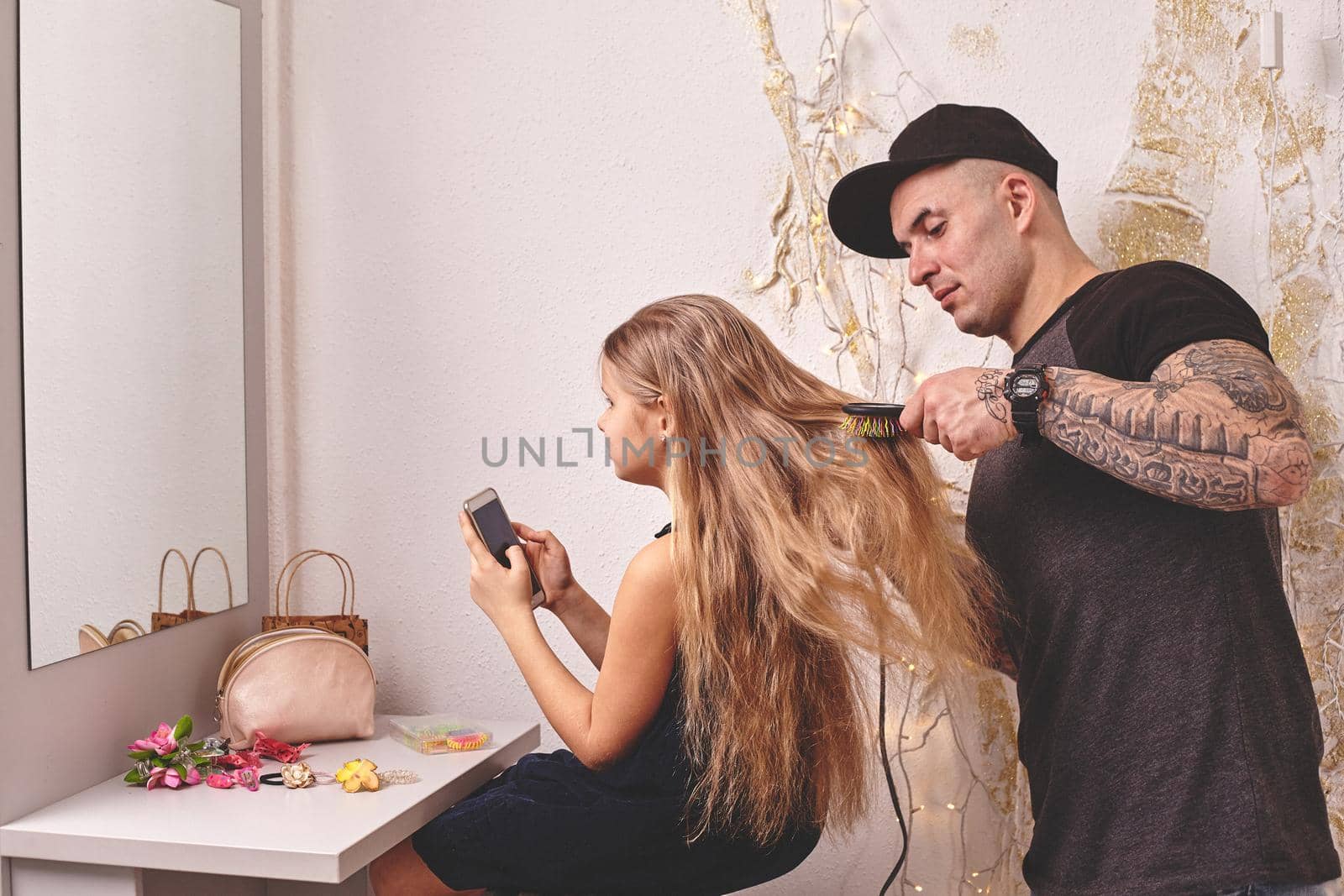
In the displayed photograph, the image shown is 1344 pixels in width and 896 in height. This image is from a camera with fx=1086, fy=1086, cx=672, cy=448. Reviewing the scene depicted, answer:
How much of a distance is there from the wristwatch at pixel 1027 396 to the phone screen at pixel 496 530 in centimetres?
67

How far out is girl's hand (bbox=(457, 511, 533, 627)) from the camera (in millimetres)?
1392

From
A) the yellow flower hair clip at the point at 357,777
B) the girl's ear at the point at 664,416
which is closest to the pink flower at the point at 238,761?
the yellow flower hair clip at the point at 357,777

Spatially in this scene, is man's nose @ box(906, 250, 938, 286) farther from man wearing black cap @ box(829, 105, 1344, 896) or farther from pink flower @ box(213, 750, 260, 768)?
pink flower @ box(213, 750, 260, 768)

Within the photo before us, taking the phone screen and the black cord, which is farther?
the black cord

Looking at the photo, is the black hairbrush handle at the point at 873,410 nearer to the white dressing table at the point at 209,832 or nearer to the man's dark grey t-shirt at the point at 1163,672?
the man's dark grey t-shirt at the point at 1163,672

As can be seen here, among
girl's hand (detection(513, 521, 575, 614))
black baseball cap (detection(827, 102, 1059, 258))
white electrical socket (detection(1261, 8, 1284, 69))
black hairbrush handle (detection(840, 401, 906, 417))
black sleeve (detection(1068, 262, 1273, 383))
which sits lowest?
girl's hand (detection(513, 521, 575, 614))

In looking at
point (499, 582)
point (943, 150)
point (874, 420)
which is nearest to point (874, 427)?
point (874, 420)

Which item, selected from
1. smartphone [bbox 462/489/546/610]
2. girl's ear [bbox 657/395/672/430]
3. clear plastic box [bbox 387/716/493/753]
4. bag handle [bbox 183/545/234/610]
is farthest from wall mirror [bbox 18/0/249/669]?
girl's ear [bbox 657/395/672/430]

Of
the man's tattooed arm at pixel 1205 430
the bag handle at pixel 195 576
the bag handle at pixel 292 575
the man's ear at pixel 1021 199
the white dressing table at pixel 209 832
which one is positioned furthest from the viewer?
the bag handle at pixel 292 575

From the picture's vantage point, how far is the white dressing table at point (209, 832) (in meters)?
1.22

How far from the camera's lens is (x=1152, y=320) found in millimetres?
1119

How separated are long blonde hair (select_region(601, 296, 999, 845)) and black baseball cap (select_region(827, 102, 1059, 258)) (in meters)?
0.26

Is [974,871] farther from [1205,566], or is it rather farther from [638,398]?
[638,398]

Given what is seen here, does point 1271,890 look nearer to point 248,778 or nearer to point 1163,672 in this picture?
point 1163,672
